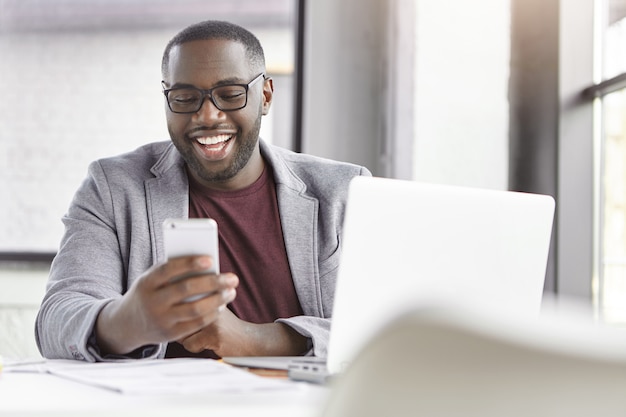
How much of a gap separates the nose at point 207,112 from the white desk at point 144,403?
995 mm

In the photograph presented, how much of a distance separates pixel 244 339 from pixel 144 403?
65cm

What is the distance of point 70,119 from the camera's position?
302 cm

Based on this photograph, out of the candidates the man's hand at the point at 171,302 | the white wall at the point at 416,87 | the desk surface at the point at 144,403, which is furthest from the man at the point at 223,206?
the white wall at the point at 416,87

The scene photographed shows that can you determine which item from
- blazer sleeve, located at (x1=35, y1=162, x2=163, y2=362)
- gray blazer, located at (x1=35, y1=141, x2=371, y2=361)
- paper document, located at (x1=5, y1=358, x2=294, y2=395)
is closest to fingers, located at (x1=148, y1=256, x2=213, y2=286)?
paper document, located at (x1=5, y1=358, x2=294, y2=395)

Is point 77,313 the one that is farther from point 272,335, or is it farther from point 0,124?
point 0,124

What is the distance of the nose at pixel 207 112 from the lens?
2033mm

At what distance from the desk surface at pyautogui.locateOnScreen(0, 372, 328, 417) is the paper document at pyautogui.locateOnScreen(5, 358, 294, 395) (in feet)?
0.07

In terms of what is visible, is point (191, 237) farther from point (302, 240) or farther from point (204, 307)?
point (302, 240)

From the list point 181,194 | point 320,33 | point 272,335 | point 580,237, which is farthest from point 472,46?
point 272,335

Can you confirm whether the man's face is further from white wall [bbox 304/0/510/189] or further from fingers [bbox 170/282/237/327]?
white wall [bbox 304/0/510/189]

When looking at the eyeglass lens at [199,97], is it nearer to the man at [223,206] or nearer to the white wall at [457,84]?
the man at [223,206]

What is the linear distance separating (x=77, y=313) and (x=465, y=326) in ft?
4.47

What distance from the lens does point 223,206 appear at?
6.98 ft

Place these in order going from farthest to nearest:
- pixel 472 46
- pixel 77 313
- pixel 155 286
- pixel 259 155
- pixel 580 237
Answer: pixel 472 46 → pixel 580 237 → pixel 259 155 → pixel 77 313 → pixel 155 286
